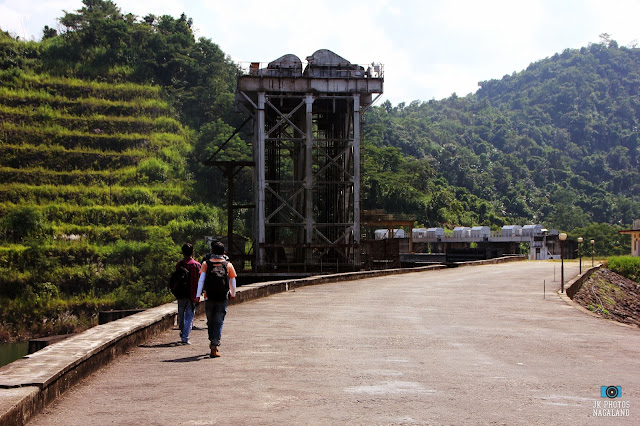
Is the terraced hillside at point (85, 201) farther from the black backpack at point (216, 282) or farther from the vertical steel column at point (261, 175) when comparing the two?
the black backpack at point (216, 282)

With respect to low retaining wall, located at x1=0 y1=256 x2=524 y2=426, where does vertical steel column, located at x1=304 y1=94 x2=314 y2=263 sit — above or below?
above

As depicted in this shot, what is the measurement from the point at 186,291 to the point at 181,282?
0.55 ft

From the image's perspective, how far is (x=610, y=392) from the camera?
822 cm

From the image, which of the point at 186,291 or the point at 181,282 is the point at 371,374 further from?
the point at 181,282

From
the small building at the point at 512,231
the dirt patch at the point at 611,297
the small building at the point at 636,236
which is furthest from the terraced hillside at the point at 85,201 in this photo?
the small building at the point at 636,236

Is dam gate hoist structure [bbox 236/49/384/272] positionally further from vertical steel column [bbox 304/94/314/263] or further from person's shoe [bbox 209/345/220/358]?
person's shoe [bbox 209/345/220/358]

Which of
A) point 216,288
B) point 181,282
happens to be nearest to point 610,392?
point 216,288

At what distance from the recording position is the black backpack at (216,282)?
1067 centimetres

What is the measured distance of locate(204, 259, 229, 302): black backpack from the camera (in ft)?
35.0

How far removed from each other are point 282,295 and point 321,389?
15.4 m

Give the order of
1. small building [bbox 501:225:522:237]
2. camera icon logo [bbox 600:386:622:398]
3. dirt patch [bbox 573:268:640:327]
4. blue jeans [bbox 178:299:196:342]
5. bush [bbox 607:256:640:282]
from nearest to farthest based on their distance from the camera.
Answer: camera icon logo [bbox 600:386:622:398] < blue jeans [bbox 178:299:196:342] < dirt patch [bbox 573:268:640:327] < bush [bbox 607:256:640:282] < small building [bbox 501:225:522:237]

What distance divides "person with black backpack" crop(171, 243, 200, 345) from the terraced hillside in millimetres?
52336

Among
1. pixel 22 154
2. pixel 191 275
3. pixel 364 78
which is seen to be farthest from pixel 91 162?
pixel 191 275

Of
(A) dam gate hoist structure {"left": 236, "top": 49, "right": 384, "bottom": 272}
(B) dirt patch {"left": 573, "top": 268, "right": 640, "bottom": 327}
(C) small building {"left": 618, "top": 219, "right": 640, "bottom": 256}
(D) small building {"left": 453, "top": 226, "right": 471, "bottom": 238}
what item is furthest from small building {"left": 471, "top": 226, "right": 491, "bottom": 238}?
(A) dam gate hoist structure {"left": 236, "top": 49, "right": 384, "bottom": 272}
